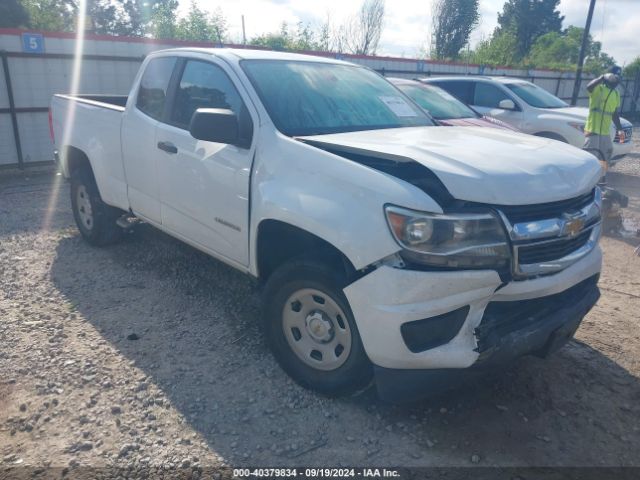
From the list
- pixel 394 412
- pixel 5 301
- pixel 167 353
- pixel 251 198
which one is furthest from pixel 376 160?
pixel 5 301

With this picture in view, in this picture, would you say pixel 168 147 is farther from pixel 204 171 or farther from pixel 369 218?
pixel 369 218

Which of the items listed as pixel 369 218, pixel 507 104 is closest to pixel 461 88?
pixel 507 104

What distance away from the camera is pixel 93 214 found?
5391mm

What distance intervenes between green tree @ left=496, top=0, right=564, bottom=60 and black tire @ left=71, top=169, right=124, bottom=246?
54.1m

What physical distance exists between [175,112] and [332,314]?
86.9 inches

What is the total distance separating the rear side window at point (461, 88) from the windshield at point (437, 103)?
2.42m

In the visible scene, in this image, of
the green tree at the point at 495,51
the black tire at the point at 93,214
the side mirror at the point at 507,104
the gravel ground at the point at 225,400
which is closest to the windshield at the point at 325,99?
the gravel ground at the point at 225,400

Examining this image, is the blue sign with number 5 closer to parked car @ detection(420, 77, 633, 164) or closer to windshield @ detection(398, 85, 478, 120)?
windshield @ detection(398, 85, 478, 120)

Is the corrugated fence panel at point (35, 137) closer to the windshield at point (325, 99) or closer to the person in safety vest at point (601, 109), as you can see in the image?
the windshield at point (325, 99)

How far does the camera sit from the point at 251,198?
10.7 ft

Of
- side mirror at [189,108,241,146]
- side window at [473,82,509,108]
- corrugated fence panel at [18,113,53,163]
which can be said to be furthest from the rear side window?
side mirror at [189,108,241,146]

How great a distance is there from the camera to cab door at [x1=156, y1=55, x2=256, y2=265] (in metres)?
3.42

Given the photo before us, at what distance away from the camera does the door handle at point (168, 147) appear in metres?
3.94

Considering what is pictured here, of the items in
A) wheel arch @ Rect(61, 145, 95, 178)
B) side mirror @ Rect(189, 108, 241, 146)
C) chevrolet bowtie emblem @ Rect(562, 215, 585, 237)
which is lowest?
wheel arch @ Rect(61, 145, 95, 178)
